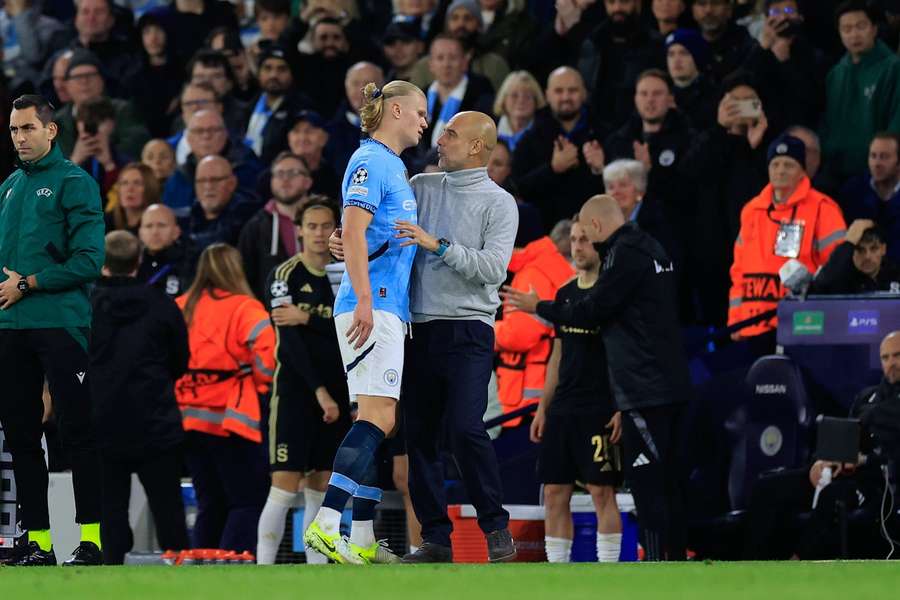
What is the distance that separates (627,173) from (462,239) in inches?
154

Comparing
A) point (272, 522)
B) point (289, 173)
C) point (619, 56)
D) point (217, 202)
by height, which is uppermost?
point (619, 56)

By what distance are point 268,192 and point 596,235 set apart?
15.3ft

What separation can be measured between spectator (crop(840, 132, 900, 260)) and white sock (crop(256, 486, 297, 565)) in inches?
171

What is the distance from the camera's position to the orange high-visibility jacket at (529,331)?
452 inches

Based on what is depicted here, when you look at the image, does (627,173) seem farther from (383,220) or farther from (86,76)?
(86,76)

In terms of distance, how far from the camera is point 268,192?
14000mm

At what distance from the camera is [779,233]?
38.0ft

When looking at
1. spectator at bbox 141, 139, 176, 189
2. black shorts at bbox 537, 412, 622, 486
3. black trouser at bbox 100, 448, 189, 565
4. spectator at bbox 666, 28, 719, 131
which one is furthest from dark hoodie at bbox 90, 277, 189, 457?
spectator at bbox 141, 139, 176, 189

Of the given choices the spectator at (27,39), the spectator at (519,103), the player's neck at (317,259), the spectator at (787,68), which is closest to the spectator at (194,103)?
the spectator at (519,103)

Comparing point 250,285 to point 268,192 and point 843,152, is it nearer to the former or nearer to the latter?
point 268,192

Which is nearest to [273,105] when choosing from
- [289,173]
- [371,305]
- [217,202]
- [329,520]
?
[217,202]

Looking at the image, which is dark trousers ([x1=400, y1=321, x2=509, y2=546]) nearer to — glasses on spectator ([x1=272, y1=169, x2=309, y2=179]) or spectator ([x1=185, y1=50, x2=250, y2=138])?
glasses on spectator ([x1=272, y1=169, x2=309, y2=179])

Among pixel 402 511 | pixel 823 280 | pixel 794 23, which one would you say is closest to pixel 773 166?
pixel 823 280

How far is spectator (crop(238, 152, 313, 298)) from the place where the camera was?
1278 cm
